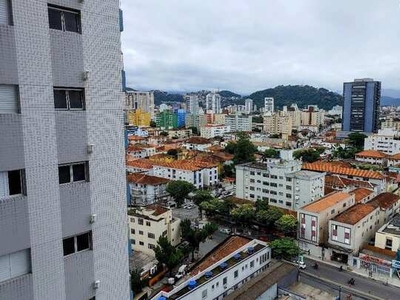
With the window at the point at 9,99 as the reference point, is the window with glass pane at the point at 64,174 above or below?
below

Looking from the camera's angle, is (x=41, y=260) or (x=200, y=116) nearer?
(x=41, y=260)

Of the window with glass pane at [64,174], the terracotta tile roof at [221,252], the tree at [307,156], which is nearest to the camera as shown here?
the window with glass pane at [64,174]

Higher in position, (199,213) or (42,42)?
(42,42)

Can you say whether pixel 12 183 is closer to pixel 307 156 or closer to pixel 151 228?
pixel 151 228

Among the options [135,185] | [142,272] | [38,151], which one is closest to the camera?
[38,151]

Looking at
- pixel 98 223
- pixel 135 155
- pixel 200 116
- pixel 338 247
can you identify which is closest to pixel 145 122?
pixel 200 116

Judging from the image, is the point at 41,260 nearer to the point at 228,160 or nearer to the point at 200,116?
the point at 228,160

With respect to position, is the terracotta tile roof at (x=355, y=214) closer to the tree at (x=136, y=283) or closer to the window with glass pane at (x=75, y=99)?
the tree at (x=136, y=283)

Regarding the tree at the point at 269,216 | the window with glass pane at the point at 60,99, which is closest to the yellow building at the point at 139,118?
the tree at the point at 269,216
